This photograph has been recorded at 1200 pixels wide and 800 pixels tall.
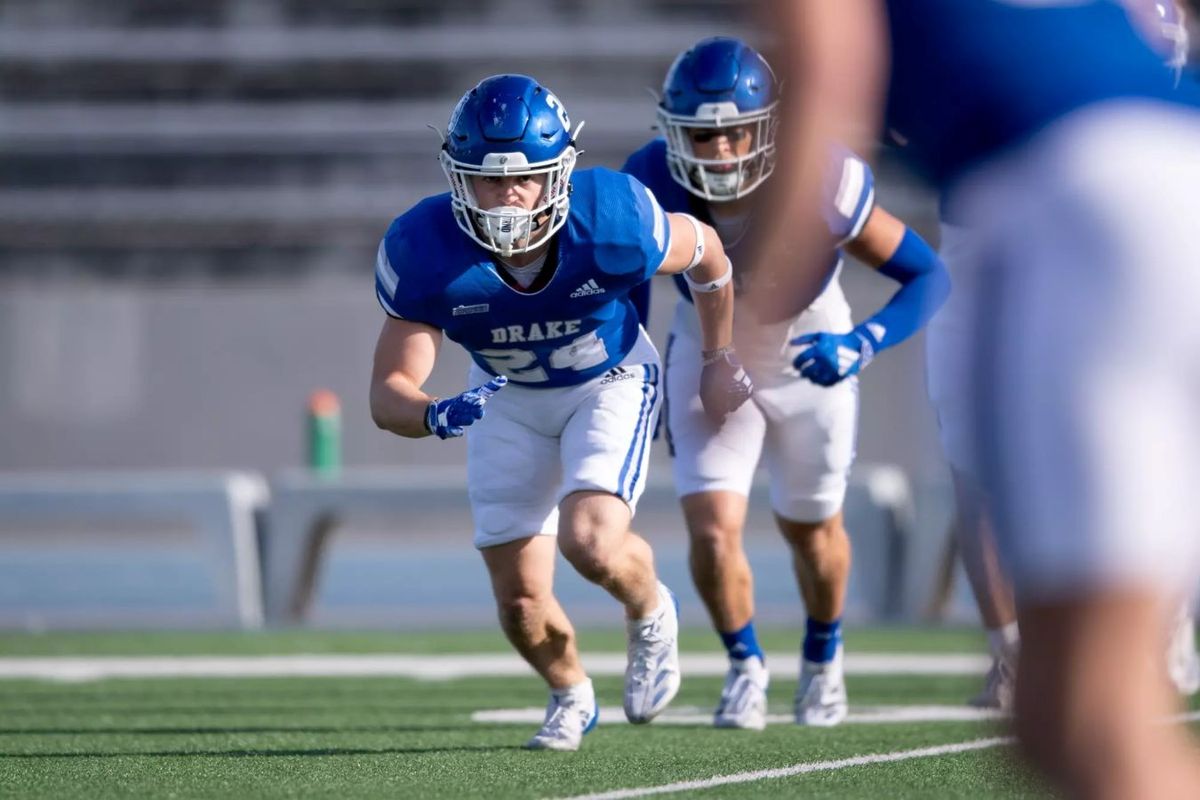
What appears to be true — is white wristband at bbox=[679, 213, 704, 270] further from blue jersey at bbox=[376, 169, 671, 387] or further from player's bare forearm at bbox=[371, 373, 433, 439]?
player's bare forearm at bbox=[371, 373, 433, 439]

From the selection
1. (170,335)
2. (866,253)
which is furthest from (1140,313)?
(170,335)

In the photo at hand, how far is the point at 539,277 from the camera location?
4.87 metres

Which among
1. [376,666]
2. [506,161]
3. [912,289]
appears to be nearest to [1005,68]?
[506,161]

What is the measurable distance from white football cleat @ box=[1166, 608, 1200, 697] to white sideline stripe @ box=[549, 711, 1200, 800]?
5.20ft

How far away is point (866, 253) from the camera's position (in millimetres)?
5719

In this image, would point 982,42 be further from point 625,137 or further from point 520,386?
point 625,137

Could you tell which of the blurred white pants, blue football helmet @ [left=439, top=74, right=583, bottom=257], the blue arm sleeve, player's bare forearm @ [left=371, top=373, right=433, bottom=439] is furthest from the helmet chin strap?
the blurred white pants

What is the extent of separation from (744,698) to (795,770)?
1122mm

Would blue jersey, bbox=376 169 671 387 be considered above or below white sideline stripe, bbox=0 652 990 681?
above

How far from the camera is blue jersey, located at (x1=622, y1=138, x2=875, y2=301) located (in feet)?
17.9

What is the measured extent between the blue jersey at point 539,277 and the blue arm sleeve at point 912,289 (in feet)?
2.39

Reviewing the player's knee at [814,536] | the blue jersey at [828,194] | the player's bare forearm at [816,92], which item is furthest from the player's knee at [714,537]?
the player's bare forearm at [816,92]

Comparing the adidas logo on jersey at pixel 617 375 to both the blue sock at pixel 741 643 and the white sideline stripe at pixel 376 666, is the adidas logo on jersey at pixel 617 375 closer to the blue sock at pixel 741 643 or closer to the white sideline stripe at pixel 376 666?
the blue sock at pixel 741 643

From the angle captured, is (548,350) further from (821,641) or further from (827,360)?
(821,641)
